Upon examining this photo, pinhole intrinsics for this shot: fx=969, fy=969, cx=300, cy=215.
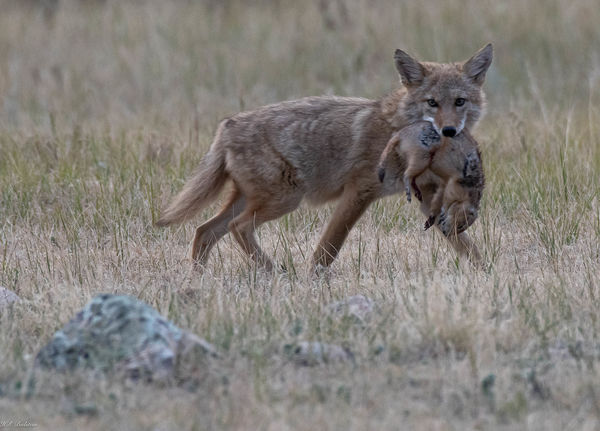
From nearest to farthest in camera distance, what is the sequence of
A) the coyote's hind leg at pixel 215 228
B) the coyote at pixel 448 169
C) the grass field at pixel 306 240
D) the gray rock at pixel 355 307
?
the grass field at pixel 306 240 < the gray rock at pixel 355 307 < the coyote at pixel 448 169 < the coyote's hind leg at pixel 215 228

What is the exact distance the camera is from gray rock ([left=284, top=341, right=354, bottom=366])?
13.4ft

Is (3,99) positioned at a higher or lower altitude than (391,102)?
lower

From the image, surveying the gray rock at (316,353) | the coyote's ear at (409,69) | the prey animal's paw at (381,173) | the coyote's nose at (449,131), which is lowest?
the gray rock at (316,353)

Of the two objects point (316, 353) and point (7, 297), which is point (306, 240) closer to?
point (7, 297)

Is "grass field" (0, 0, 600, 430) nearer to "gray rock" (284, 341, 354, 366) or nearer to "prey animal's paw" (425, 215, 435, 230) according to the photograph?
"gray rock" (284, 341, 354, 366)

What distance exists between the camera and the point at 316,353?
13.5ft

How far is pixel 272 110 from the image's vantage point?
6.57 m

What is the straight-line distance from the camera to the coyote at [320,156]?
634 centimetres

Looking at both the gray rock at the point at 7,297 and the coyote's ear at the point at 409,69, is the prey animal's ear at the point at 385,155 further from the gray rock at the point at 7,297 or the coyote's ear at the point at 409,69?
the gray rock at the point at 7,297

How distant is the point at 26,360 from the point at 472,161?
114 inches

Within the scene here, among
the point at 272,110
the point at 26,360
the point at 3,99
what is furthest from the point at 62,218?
the point at 3,99

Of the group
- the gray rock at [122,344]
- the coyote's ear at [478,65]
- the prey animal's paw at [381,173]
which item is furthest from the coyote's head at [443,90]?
the gray rock at [122,344]

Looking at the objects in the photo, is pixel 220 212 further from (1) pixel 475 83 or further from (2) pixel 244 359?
(2) pixel 244 359

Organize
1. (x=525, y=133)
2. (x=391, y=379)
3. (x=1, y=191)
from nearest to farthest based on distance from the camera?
(x=391, y=379) < (x=1, y=191) < (x=525, y=133)
